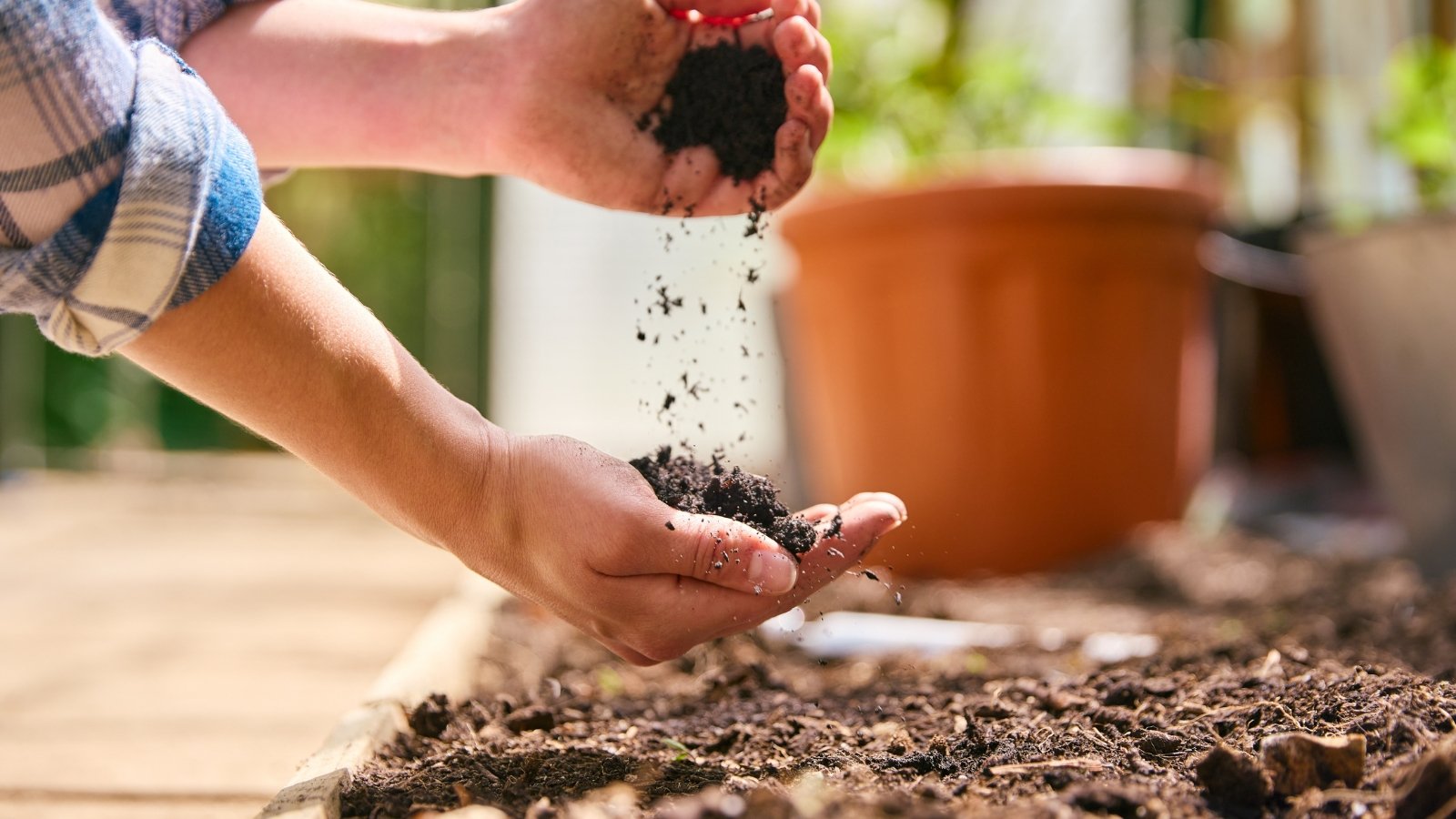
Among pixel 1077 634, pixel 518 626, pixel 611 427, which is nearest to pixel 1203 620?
pixel 1077 634

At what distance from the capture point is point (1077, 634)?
1788 millimetres

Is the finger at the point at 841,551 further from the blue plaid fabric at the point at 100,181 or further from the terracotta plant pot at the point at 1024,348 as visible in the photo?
the terracotta plant pot at the point at 1024,348

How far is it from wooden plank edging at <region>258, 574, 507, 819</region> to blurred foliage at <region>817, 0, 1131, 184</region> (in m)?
1.53

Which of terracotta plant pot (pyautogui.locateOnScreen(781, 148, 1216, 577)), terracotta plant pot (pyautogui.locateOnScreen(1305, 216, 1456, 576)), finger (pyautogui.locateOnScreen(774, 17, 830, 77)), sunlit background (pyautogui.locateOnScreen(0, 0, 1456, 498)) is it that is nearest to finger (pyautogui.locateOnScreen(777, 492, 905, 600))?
sunlit background (pyautogui.locateOnScreen(0, 0, 1456, 498))

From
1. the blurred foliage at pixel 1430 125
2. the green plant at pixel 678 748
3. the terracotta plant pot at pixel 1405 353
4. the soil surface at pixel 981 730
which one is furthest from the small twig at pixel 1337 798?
the blurred foliage at pixel 1430 125

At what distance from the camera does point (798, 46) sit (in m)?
1.16

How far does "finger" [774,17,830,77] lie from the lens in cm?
116

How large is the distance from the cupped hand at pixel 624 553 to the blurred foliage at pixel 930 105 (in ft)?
6.14

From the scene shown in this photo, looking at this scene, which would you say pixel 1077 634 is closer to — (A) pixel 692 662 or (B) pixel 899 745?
(A) pixel 692 662

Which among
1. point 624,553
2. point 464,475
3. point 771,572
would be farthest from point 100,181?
point 771,572

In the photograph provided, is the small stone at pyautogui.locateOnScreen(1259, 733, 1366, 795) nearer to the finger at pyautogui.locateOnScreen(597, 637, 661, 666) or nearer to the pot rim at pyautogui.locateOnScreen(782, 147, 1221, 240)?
the finger at pyautogui.locateOnScreen(597, 637, 661, 666)

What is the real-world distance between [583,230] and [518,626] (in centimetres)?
358

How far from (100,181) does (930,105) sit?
2.32m

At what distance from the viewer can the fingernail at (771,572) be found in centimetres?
93
